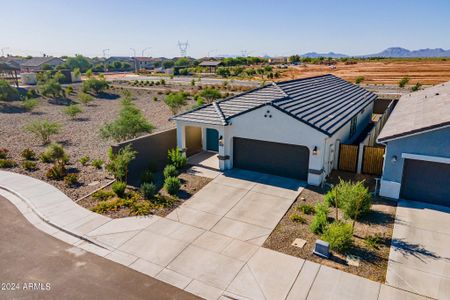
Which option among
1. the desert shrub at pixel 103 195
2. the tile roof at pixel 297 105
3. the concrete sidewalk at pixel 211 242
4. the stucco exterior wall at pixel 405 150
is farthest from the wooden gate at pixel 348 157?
the desert shrub at pixel 103 195

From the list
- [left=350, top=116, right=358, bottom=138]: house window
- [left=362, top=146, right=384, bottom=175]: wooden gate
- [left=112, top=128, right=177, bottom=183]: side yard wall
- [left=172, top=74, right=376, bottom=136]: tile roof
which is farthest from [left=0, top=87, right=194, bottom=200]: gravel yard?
[left=350, top=116, right=358, bottom=138]: house window

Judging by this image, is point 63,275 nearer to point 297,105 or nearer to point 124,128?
point 124,128

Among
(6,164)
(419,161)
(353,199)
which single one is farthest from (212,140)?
(6,164)

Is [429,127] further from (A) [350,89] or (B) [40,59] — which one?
(B) [40,59]

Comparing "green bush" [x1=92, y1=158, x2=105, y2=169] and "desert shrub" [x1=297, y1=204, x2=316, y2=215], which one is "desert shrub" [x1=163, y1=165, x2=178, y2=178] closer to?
"green bush" [x1=92, y1=158, x2=105, y2=169]

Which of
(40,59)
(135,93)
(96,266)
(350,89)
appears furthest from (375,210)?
(40,59)

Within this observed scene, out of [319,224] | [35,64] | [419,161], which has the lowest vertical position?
[319,224]
